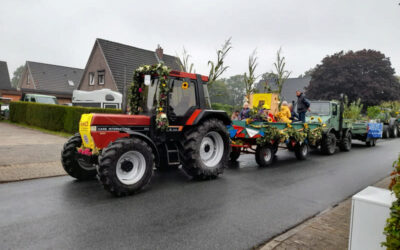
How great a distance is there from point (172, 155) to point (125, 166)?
1336mm

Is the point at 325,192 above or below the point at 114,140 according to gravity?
below

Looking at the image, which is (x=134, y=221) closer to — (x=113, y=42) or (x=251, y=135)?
(x=251, y=135)

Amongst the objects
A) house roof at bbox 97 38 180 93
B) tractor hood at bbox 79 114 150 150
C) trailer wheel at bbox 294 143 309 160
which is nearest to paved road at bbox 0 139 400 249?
tractor hood at bbox 79 114 150 150

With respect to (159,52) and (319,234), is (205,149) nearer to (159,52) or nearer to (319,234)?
(319,234)

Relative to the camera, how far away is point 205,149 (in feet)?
22.8

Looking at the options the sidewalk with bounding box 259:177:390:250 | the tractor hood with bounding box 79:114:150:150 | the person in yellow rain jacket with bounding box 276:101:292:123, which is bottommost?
the sidewalk with bounding box 259:177:390:250

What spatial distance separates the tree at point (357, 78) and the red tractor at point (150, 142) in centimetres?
3210

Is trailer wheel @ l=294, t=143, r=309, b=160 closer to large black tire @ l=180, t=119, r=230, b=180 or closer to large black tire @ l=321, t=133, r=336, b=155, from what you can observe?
large black tire @ l=321, t=133, r=336, b=155

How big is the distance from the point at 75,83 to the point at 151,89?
1487 inches

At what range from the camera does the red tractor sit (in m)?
5.16

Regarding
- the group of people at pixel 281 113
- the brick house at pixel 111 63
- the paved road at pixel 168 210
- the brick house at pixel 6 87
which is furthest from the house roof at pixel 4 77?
the paved road at pixel 168 210

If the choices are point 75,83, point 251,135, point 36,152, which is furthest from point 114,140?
point 75,83

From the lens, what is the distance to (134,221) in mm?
4121

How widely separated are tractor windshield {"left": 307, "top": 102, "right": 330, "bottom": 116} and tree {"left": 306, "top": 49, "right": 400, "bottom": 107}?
25.0m
